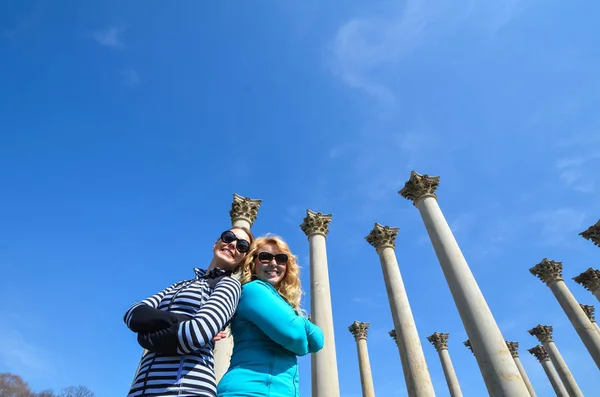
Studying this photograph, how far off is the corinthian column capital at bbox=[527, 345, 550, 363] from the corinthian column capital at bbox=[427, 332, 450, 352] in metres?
14.9

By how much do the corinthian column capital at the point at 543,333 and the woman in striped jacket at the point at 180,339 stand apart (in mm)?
52950

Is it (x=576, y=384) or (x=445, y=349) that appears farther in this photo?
(x=445, y=349)

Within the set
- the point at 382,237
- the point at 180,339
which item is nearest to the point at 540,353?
the point at 382,237

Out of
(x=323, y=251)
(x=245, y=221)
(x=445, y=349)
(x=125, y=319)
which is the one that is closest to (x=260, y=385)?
(x=125, y=319)

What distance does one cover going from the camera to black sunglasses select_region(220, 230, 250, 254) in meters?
4.72

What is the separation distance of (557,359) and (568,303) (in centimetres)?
1402

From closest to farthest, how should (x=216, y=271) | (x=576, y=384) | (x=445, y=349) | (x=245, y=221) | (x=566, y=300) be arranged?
(x=216, y=271)
(x=245, y=221)
(x=566, y=300)
(x=576, y=384)
(x=445, y=349)

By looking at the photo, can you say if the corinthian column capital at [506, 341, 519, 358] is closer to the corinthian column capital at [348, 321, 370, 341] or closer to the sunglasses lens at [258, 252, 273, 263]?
the corinthian column capital at [348, 321, 370, 341]

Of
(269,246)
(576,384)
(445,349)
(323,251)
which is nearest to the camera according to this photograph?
(269,246)

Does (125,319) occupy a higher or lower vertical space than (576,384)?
lower

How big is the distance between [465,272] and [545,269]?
75.4ft

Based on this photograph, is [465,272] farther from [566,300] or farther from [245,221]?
[566,300]

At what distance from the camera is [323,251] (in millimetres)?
23859

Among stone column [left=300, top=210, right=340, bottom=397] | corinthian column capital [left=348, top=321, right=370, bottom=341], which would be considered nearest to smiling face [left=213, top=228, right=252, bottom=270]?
stone column [left=300, top=210, right=340, bottom=397]
